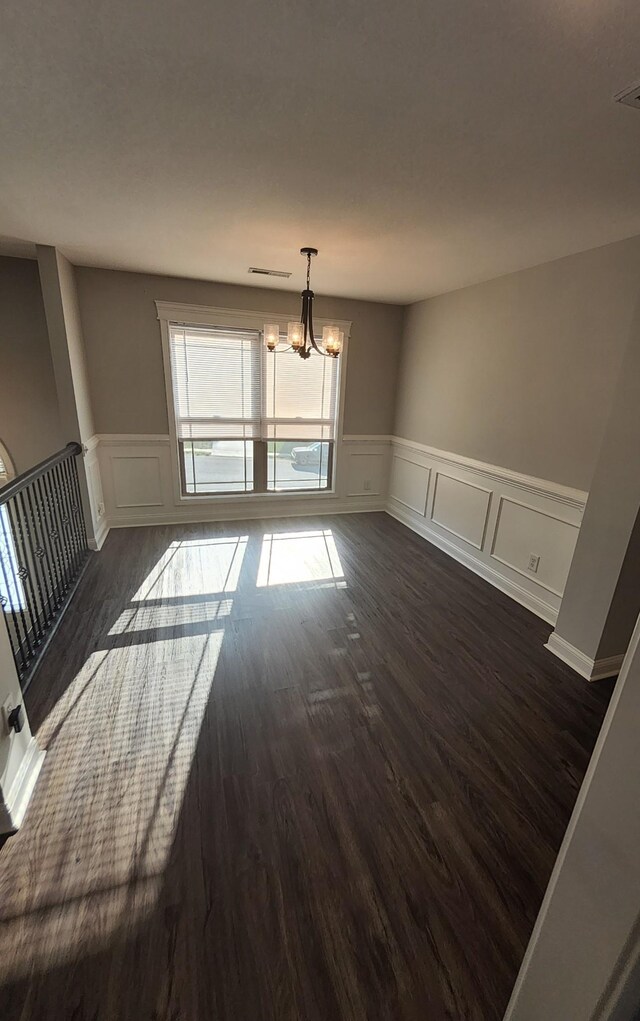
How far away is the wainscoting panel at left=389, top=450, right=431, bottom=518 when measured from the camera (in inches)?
176

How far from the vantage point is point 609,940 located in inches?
24.4

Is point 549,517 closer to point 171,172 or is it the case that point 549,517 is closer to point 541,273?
point 541,273

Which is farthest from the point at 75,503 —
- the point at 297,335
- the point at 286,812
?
the point at 286,812

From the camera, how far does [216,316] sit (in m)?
4.10

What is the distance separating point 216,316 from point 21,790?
13.0ft

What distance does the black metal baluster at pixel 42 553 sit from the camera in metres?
Result: 2.58

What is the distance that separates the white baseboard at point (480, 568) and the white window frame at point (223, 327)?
108 centimetres

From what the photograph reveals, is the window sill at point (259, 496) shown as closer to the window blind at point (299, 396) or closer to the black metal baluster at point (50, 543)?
the window blind at point (299, 396)

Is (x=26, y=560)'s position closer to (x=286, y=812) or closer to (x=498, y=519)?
(x=286, y=812)

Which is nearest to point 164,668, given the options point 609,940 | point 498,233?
point 609,940

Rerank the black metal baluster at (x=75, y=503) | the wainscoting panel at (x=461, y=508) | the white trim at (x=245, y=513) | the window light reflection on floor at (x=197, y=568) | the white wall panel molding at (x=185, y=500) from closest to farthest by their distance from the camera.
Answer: the window light reflection on floor at (x=197, y=568) → the black metal baluster at (x=75, y=503) → the wainscoting panel at (x=461, y=508) → the white wall panel molding at (x=185, y=500) → the white trim at (x=245, y=513)

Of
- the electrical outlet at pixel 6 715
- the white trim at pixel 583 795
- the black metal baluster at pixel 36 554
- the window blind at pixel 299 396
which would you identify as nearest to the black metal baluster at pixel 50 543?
the black metal baluster at pixel 36 554

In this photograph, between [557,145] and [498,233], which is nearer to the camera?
[557,145]

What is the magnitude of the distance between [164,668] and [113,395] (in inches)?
115
